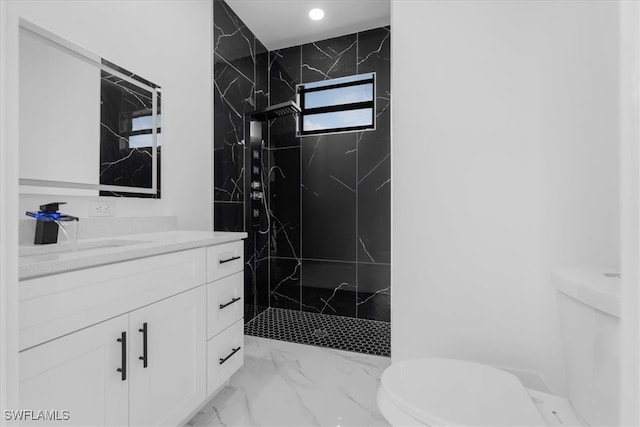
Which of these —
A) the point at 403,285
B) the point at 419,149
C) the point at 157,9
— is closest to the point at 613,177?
the point at 419,149

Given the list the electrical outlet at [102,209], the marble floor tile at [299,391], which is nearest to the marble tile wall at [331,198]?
the marble floor tile at [299,391]

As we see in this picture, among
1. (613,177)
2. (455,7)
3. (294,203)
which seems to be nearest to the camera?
(613,177)

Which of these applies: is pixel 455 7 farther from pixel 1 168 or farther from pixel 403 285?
pixel 1 168

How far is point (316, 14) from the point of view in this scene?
2.59 meters

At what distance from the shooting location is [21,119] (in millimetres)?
1152

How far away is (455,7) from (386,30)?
5.00 ft

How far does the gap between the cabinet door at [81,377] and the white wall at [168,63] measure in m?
0.68

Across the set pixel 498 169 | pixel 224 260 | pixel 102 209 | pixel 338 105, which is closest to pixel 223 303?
pixel 224 260

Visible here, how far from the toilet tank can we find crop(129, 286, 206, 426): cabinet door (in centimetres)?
143

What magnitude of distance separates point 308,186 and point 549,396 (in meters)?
2.38

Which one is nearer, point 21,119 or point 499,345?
point 21,119

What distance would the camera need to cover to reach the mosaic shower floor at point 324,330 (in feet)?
7.52

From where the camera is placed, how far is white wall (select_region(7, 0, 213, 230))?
4.47ft

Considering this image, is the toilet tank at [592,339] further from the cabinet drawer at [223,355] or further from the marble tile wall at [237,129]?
the marble tile wall at [237,129]
